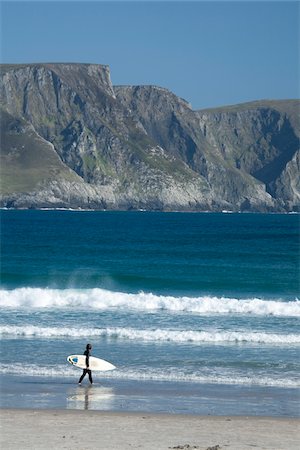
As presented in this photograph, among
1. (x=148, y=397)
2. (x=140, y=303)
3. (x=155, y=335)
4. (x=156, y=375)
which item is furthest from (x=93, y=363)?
(x=140, y=303)

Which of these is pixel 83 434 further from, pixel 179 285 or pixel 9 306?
pixel 179 285

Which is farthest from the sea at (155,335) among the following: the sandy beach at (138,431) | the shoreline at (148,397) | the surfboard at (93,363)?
the sandy beach at (138,431)

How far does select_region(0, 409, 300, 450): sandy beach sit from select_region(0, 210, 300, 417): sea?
102 cm

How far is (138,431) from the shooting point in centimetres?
1922

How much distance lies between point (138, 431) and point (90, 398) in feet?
13.7

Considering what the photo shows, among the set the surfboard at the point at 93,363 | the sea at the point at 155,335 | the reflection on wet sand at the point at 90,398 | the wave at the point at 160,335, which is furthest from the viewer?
the wave at the point at 160,335

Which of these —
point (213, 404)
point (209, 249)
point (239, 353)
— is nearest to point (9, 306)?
point (239, 353)

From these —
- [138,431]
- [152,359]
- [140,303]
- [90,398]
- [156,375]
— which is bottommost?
[138,431]

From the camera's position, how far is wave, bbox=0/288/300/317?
40.4 metres

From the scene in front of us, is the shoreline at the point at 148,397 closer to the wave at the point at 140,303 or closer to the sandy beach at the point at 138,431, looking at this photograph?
the sandy beach at the point at 138,431

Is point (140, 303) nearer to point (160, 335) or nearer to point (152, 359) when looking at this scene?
point (160, 335)

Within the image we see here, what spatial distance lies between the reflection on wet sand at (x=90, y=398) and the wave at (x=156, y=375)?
4.91ft

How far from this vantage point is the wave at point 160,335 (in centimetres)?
3209

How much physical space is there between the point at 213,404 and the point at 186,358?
20.4ft
